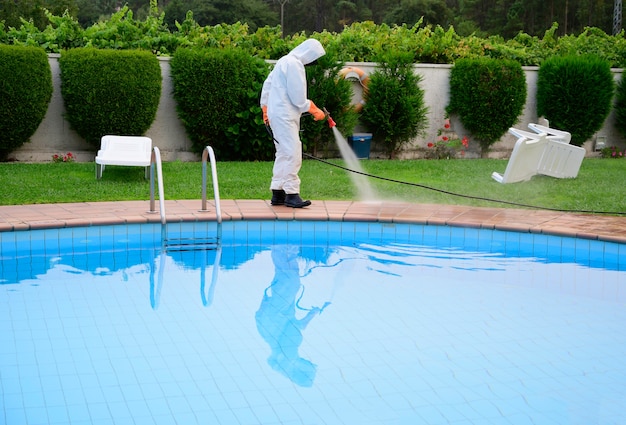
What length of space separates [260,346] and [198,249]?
2792mm

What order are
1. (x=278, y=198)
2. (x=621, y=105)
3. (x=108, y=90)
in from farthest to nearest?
(x=621, y=105)
(x=108, y=90)
(x=278, y=198)

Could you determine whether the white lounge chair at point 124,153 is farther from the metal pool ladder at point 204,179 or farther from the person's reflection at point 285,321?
the person's reflection at point 285,321

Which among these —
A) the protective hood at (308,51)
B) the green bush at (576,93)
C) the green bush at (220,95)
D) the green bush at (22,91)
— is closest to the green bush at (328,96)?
the green bush at (220,95)

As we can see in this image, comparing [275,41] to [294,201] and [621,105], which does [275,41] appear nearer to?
[294,201]

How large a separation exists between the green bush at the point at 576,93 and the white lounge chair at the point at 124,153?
7.40m

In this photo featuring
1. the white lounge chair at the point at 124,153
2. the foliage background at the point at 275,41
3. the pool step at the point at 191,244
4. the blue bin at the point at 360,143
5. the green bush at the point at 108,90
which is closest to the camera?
the pool step at the point at 191,244

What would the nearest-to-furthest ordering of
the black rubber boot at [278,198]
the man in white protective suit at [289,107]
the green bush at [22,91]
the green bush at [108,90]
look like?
the man in white protective suit at [289,107] < the black rubber boot at [278,198] < the green bush at [22,91] < the green bush at [108,90]

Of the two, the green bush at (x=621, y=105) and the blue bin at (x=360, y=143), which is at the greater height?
the green bush at (x=621, y=105)

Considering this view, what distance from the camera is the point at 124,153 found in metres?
10.6

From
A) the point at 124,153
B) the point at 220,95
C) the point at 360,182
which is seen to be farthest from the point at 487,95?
the point at 124,153

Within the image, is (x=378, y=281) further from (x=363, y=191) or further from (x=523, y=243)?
(x=363, y=191)

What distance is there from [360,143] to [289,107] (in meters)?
4.95

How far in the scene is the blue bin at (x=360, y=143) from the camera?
13.7 m

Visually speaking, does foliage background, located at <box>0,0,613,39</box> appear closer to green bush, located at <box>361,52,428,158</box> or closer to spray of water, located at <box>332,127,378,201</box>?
green bush, located at <box>361,52,428,158</box>
